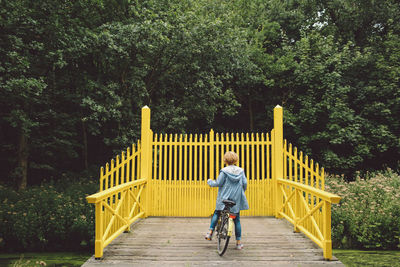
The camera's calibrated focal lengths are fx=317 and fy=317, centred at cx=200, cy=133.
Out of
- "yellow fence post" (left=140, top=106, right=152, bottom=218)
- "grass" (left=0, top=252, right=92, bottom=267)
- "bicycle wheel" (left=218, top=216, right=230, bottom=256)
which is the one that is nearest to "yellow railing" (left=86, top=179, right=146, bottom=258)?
"yellow fence post" (left=140, top=106, right=152, bottom=218)

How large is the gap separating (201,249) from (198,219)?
2.46 meters

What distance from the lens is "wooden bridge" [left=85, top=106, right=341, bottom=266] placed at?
15.3 ft

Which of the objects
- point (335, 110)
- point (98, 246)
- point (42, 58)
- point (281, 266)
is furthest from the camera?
point (335, 110)

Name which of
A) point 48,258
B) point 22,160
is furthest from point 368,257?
point 22,160

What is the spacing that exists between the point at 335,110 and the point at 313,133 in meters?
1.73

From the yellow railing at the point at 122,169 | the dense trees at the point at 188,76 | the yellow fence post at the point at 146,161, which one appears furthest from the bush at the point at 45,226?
the dense trees at the point at 188,76

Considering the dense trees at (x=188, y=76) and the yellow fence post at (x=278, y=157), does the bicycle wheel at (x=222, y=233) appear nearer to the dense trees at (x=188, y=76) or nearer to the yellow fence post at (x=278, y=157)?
the yellow fence post at (x=278, y=157)

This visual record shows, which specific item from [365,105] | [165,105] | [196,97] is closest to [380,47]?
[365,105]

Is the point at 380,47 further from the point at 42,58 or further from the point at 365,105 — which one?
the point at 42,58

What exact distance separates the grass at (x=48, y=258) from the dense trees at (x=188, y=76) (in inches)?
161

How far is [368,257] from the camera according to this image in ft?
23.6

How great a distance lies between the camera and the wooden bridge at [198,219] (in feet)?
15.3

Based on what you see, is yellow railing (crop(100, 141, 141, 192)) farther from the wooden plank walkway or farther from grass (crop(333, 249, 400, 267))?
grass (crop(333, 249, 400, 267))

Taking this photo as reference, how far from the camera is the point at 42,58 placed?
11.1 metres
